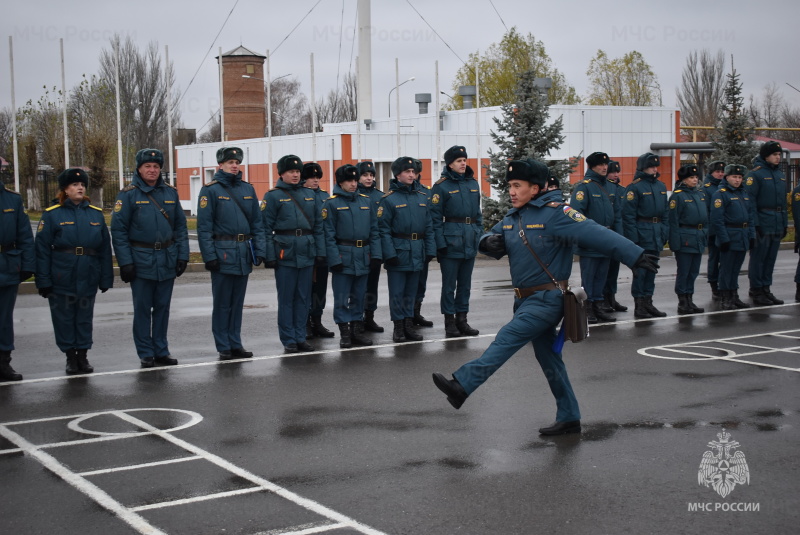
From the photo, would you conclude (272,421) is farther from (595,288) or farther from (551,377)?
(595,288)

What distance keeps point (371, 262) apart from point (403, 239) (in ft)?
2.15

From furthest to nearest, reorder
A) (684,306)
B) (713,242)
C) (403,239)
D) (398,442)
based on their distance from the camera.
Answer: (713,242) → (684,306) → (403,239) → (398,442)

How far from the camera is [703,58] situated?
7000cm

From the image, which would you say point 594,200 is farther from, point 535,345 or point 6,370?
point 6,370

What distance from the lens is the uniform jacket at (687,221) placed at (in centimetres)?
1423

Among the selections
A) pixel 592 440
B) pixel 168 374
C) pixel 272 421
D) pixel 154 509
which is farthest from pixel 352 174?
pixel 154 509

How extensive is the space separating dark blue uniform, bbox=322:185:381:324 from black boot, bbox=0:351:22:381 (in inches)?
141

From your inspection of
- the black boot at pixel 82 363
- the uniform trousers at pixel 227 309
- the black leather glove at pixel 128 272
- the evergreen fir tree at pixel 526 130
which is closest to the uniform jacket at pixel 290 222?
the uniform trousers at pixel 227 309

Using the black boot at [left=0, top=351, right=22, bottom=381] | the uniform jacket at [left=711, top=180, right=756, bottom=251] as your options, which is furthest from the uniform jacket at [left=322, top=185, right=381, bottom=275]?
the uniform jacket at [left=711, top=180, right=756, bottom=251]

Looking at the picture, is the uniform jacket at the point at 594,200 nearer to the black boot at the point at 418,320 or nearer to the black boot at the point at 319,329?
the black boot at the point at 418,320

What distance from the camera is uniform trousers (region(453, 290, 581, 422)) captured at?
7164 millimetres

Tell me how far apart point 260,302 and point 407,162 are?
183 inches

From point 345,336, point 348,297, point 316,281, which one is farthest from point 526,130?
point 345,336

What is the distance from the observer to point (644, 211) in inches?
552
